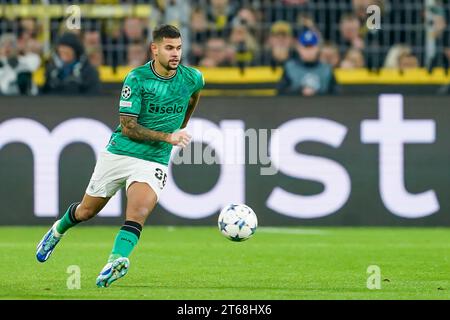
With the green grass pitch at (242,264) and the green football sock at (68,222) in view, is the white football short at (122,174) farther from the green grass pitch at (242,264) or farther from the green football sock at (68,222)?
the green grass pitch at (242,264)

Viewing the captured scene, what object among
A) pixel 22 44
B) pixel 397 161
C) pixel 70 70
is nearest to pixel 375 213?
pixel 397 161

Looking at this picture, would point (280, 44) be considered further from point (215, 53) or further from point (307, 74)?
point (307, 74)

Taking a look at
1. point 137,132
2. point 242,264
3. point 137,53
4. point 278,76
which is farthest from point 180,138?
point 278,76

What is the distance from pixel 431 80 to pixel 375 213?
3.09 meters

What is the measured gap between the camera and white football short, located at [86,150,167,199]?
34.1 ft

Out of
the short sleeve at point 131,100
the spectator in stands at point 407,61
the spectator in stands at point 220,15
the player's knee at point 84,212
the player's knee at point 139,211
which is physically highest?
the spectator in stands at point 220,15

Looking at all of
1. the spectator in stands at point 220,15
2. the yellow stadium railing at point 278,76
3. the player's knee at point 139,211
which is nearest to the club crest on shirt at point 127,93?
the player's knee at point 139,211

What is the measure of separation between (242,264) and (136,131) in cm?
228

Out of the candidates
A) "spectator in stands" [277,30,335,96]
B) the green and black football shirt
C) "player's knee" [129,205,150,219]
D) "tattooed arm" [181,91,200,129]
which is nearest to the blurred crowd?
"spectator in stands" [277,30,335,96]

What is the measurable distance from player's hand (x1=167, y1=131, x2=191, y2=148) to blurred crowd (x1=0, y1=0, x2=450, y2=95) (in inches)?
301

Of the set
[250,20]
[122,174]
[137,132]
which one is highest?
[250,20]

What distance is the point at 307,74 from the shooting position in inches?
680

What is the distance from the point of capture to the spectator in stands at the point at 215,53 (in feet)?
59.8

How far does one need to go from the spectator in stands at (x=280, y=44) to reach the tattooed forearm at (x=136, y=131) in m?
7.92
